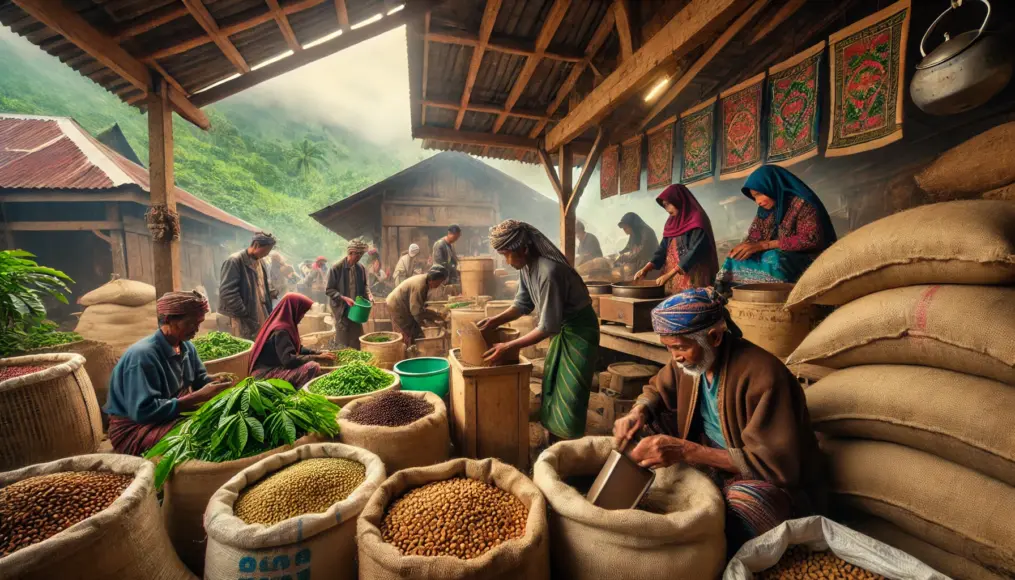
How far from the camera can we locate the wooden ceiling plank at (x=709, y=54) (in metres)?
3.51

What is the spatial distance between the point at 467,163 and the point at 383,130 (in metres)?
67.2

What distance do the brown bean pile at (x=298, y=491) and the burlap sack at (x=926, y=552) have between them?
247 cm

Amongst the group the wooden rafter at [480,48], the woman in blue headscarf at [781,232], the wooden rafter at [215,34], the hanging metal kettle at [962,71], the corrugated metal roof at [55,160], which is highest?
the corrugated metal roof at [55,160]

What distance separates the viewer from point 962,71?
270cm

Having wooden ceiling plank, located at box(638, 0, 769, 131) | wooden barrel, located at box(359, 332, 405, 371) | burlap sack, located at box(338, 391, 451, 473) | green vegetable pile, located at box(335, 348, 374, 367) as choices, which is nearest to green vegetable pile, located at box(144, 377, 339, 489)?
burlap sack, located at box(338, 391, 451, 473)

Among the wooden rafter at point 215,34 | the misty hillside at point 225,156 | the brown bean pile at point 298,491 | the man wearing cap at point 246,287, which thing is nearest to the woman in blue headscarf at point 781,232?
the brown bean pile at point 298,491

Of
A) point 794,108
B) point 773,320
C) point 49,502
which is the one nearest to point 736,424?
point 773,320

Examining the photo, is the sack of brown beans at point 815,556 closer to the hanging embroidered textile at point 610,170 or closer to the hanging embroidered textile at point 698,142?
the hanging embroidered textile at point 698,142

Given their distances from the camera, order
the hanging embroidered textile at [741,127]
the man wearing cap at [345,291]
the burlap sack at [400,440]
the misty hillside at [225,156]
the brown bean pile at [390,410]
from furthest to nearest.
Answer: the misty hillside at [225,156], the man wearing cap at [345,291], the hanging embroidered textile at [741,127], the brown bean pile at [390,410], the burlap sack at [400,440]

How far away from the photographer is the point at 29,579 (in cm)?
124

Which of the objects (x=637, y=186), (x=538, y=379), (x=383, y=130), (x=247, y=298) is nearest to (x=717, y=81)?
(x=637, y=186)

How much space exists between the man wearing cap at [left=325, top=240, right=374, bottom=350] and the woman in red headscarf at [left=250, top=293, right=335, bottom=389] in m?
2.17

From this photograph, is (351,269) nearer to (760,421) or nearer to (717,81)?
(760,421)

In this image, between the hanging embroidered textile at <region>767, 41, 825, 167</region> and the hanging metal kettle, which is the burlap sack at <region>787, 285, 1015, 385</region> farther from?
the hanging embroidered textile at <region>767, 41, 825, 167</region>
